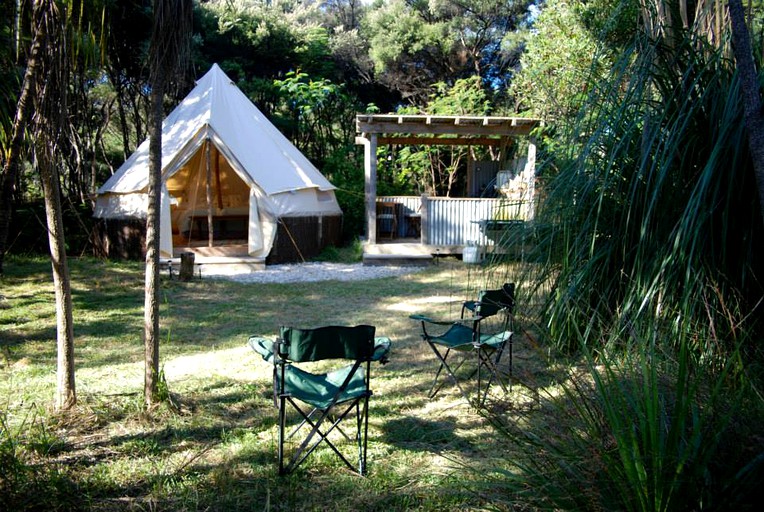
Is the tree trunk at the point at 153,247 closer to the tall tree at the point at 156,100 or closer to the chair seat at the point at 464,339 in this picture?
the tall tree at the point at 156,100

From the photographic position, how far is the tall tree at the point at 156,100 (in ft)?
11.3

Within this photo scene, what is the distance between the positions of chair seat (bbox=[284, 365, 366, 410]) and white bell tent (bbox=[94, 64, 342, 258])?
7.38 metres

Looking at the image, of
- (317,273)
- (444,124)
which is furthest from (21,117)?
(444,124)

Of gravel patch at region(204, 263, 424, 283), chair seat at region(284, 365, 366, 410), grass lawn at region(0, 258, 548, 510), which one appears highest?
gravel patch at region(204, 263, 424, 283)

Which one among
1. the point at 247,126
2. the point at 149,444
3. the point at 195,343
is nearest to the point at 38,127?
the point at 149,444

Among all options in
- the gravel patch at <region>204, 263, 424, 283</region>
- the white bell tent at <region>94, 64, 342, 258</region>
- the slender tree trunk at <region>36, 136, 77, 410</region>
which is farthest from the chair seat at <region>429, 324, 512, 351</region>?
the white bell tent at <region>94, 64, 342, 258</region>

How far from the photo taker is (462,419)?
12.1 ft

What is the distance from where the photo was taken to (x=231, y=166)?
11.9m

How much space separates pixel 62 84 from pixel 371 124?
8262mm

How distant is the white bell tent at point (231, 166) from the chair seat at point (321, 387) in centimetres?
738

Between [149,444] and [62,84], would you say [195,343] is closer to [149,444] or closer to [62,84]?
[149,444]

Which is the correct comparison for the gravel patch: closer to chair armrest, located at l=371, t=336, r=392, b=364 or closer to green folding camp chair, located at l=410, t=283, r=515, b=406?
green folding camp chair, located at l=410, t=283, r=515, b=406

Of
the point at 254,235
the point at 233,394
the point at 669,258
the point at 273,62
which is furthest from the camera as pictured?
the point at 273,62

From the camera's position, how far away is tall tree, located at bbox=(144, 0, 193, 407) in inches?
135
